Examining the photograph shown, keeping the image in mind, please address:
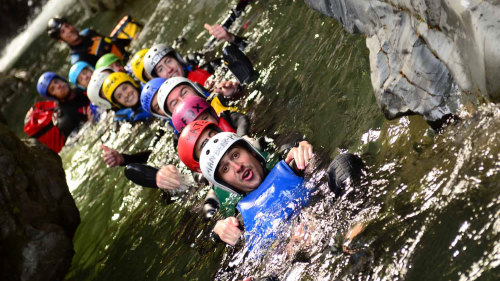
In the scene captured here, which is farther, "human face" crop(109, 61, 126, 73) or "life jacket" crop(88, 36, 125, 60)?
"life jacket" crop(88, 36, 125, 60)

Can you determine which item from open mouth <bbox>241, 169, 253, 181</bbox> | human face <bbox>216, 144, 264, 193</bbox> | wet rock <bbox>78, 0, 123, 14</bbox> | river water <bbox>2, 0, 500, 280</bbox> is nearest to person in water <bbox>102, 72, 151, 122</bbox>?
river water <bbox>2, 0, 500, 280</bbox>

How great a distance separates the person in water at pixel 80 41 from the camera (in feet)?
40.0

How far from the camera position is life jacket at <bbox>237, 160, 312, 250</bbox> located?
4.96m

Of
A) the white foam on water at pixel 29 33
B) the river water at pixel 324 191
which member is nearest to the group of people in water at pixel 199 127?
the river water at pixel 324 191

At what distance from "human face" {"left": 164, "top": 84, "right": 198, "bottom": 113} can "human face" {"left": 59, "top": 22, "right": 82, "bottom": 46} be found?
5.73m

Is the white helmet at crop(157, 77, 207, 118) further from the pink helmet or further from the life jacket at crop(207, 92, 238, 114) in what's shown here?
the pink helmet

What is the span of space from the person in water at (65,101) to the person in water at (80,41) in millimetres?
690

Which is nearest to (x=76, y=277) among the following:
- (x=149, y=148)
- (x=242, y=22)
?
(x=149, y=148)

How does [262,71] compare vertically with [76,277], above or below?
above

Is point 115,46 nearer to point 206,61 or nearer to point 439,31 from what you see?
point 206,61

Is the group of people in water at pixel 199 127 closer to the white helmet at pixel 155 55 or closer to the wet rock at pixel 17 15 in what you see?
the white helmet at pixel 155 55

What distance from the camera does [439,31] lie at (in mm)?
3789

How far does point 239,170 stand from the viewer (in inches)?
209

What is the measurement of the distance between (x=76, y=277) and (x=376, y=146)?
5345mm
